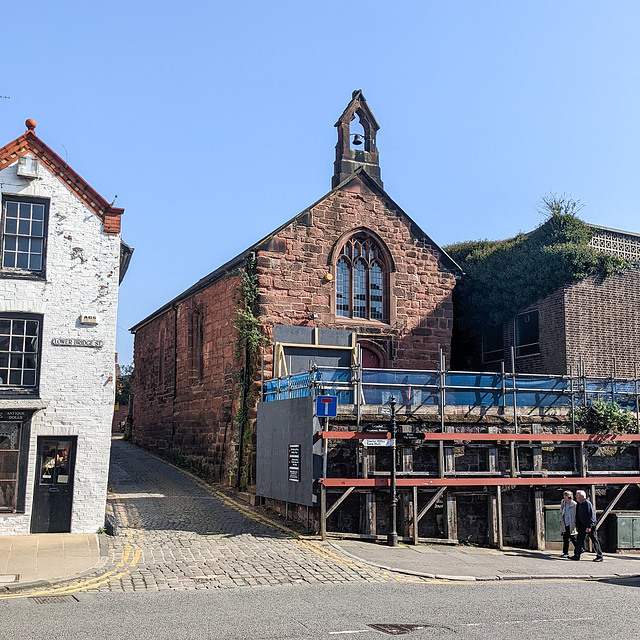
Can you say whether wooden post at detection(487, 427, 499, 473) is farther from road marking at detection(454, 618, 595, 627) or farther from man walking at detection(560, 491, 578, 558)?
road marking at detection(454, 618, 595, 627)

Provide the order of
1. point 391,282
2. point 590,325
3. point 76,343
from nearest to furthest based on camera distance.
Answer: point 76,343 < point 391,282 < point 590,325

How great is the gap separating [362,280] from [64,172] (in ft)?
34.3

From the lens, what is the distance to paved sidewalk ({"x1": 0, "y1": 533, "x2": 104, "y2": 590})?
40.7 ft

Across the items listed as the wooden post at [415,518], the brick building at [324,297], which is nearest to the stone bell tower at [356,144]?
the brick building at [324,297]

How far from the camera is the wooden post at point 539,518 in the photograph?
61.6 ft

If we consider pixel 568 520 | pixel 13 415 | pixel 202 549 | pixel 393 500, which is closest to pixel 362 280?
pixel 393 500

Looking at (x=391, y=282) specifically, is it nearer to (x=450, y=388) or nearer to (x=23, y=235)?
(x=450, y=388)

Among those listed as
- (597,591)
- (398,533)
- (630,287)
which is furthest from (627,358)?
(597,591)

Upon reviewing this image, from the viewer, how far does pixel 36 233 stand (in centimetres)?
1730

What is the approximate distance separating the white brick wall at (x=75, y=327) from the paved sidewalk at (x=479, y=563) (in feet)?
18.9

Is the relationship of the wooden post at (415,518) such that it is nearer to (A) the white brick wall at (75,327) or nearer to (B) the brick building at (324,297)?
(B) the brick building at (324,297)

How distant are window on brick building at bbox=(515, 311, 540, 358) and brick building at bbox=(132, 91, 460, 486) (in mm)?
2965

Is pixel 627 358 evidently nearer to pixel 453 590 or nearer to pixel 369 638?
pixel 453 590

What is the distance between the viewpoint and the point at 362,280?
24.5m
